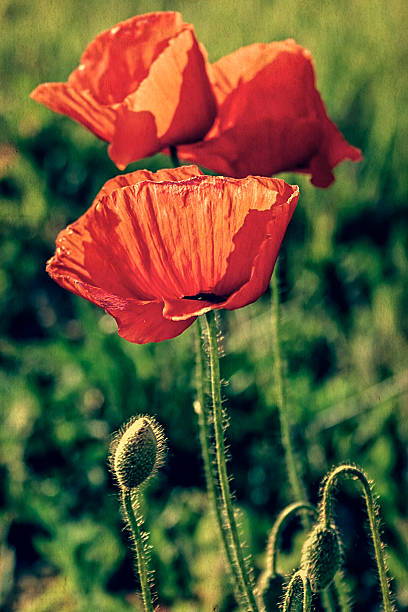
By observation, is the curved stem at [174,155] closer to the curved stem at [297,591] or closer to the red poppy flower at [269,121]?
the red poppy flower at [269,121]

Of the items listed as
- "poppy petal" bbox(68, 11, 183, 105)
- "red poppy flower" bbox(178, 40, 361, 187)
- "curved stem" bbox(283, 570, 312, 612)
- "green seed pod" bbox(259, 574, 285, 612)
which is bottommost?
"green seed pod" bbox(259, 574, 285, 612)

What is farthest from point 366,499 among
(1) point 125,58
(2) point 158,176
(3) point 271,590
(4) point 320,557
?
(1) point 125,58

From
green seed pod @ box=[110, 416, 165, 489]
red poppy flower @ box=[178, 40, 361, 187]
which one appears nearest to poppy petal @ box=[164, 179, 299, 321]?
green seed pod @ box=[110, 416, 165, 489]

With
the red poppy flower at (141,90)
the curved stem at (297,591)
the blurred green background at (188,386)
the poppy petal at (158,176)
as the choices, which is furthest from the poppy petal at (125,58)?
the curved stem at (297,591)

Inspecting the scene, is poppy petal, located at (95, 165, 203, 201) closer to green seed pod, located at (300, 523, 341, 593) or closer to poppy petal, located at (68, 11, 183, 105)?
poppy petal, located at (68, 11, 183, 105)

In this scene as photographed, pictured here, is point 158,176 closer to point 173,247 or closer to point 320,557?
point 173,247

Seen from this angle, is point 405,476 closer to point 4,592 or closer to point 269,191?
point 4,592
